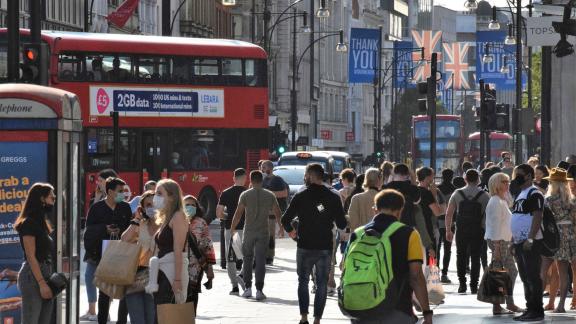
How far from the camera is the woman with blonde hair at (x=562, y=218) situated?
17.7m

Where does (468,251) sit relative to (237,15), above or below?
below

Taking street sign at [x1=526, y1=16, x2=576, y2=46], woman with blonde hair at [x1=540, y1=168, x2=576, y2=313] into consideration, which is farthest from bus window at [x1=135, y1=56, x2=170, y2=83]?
woman with blonde hair at [x1=540, y1=168, x2=576, y2=313]

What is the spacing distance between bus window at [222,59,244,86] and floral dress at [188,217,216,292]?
26.1 meters

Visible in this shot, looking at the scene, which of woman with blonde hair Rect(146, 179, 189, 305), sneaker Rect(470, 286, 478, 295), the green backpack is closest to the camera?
the green backpack

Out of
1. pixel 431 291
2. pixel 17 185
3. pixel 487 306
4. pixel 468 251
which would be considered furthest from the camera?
pixel 468 251

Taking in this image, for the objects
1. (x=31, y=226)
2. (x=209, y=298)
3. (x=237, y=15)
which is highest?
(x=237, y=15)

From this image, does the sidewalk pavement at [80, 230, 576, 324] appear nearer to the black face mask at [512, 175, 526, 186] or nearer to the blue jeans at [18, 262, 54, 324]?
the black face mask at [512, 175, 526, 186]

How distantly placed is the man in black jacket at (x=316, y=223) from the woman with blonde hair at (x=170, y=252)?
3160 mm

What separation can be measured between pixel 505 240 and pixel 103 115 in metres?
20.3

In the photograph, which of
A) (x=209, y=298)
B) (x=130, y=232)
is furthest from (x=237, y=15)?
(x=130, y=232)

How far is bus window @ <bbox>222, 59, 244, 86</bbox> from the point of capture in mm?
40781

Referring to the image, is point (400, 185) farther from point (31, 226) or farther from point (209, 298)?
point (31, 226)

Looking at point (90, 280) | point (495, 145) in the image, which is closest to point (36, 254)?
point (90, 280)

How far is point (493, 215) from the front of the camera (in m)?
18.7
